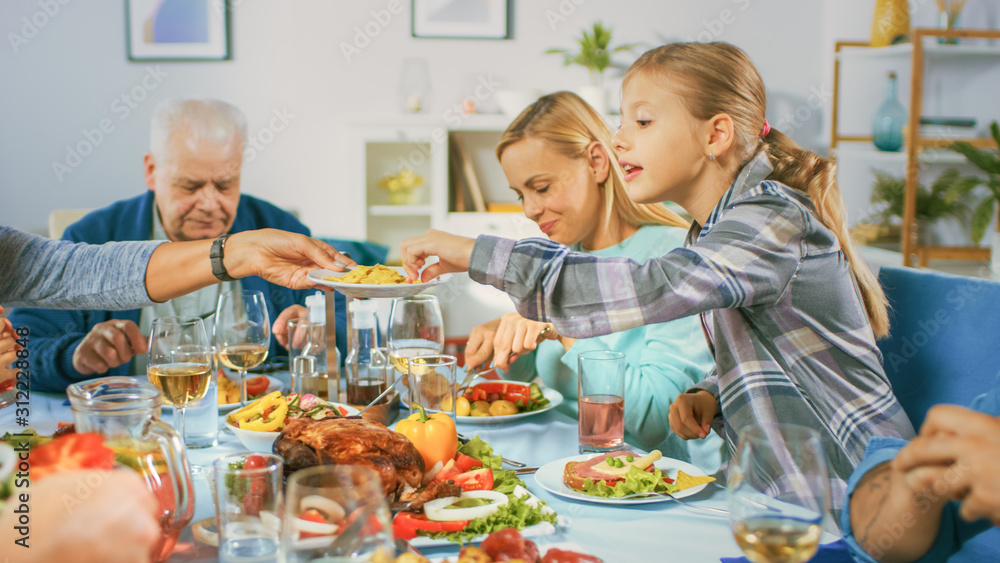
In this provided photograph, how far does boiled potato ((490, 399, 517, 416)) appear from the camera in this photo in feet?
4.75

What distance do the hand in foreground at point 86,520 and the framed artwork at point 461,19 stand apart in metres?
3.79

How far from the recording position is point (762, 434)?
26.6 inches

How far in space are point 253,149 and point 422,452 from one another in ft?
10.4

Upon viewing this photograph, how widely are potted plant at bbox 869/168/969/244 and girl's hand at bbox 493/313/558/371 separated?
108 inches

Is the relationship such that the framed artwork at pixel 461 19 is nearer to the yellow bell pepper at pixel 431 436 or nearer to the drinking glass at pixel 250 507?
the yellow bell pepper at pixel 431 436

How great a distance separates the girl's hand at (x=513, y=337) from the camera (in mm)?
1558

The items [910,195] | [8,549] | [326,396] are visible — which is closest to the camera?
[8,549]

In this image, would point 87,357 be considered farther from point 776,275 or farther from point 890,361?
point 890,361

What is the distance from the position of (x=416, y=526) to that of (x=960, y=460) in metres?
0.55

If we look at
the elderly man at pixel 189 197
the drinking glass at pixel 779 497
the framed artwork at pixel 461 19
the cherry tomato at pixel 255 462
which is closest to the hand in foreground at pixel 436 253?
the cherry tomato at pixel 255 462

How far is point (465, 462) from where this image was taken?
3.57ft

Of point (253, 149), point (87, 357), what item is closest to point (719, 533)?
point (87, 357)

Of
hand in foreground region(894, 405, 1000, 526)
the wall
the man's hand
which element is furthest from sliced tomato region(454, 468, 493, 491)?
the wall

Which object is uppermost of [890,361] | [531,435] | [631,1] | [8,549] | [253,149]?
[631,1]
